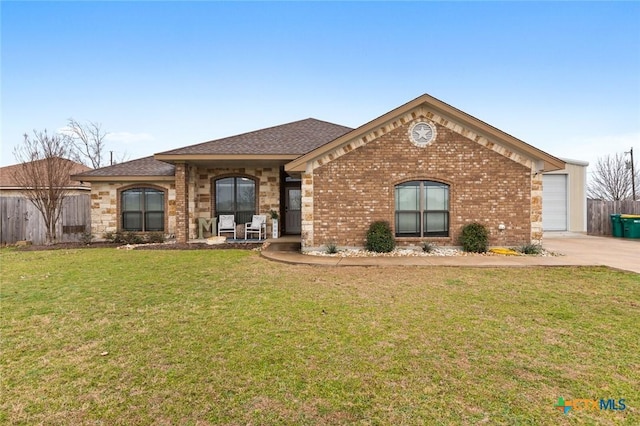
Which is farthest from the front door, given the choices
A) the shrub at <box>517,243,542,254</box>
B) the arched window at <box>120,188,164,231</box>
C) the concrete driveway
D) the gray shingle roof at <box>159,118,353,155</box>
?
the concrete driveway

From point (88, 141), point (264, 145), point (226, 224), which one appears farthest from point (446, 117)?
point (88, 141)

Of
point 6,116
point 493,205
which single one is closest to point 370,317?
point 493,205

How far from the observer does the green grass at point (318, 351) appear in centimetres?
237

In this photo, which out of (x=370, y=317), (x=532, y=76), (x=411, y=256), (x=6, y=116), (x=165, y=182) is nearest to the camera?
(x=370, y=317)

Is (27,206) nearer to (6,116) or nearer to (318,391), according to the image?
(6,116)

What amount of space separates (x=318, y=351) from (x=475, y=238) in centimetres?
751

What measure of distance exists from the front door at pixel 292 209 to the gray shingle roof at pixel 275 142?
2050 mm

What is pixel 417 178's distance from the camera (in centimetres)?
956

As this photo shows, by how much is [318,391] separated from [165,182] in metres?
12.0

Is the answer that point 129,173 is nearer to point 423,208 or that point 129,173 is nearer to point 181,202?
point 181,202

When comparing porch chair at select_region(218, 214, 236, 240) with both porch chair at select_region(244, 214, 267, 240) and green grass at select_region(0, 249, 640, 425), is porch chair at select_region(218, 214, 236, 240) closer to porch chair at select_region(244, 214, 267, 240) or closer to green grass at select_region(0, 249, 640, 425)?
porch chair at select_region(244, 214, 267, 240)

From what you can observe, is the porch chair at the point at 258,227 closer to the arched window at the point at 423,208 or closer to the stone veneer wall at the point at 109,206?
the stone veneer wall at the point at 109,206

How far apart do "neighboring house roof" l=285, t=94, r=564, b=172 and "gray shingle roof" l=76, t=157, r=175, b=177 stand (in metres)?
6.38

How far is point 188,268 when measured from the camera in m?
7.63
